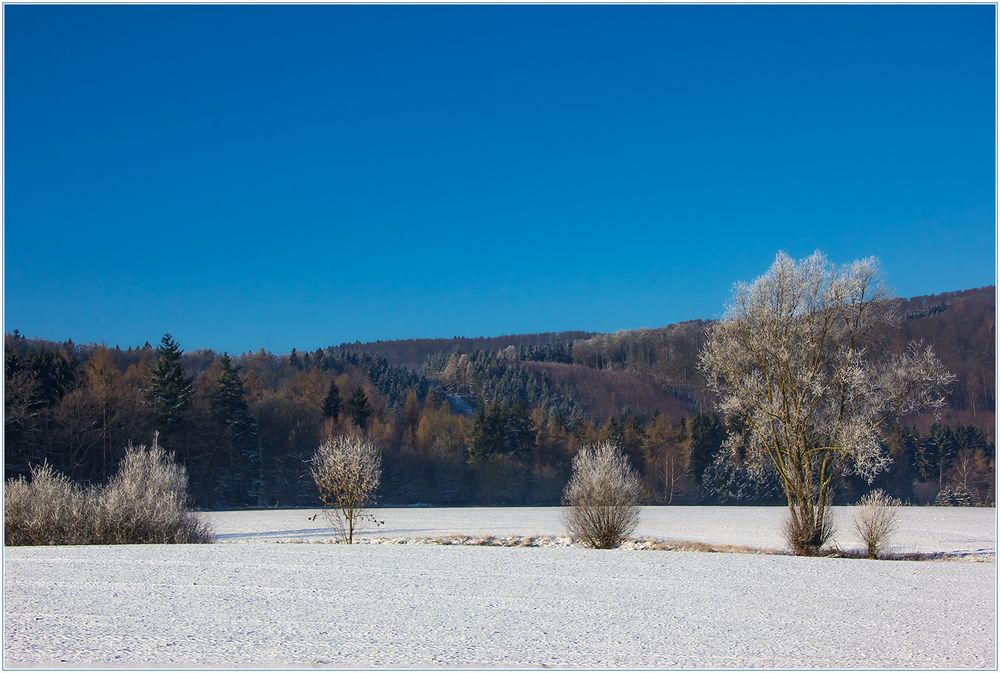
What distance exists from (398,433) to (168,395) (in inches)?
1283

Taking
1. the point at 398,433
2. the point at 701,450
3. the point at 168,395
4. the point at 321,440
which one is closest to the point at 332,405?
the point at 398,433

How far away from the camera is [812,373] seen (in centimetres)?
2458

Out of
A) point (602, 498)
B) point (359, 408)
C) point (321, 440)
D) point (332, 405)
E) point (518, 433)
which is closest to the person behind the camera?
point (602, 498)

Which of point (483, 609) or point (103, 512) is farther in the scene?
point (103, 512)

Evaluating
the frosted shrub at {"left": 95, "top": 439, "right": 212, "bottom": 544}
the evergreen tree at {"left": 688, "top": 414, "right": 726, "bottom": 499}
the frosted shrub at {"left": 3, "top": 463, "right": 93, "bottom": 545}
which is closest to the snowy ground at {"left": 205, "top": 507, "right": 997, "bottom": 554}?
the frosted shrub at {"left": 95, "top": 439, "right": 212, "bottom": 544}

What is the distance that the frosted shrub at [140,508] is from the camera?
2652 centimetres

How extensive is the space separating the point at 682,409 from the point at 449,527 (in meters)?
99.8

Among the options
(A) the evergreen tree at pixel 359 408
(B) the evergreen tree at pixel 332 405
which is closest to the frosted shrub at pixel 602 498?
(A) the evergreen tree at pixel 359 408

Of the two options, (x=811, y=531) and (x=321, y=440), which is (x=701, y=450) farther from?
(x=811, y=531)

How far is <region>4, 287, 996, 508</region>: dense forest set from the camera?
5700 centimetres

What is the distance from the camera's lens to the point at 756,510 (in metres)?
61.0

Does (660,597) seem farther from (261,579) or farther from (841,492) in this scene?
(841,492)

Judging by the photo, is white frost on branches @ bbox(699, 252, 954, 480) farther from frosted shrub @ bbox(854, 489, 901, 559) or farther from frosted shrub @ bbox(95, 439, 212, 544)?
frosted shrub @ bbox(95, 439, 212, 544)

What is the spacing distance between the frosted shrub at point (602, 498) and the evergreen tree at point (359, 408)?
192 ft
